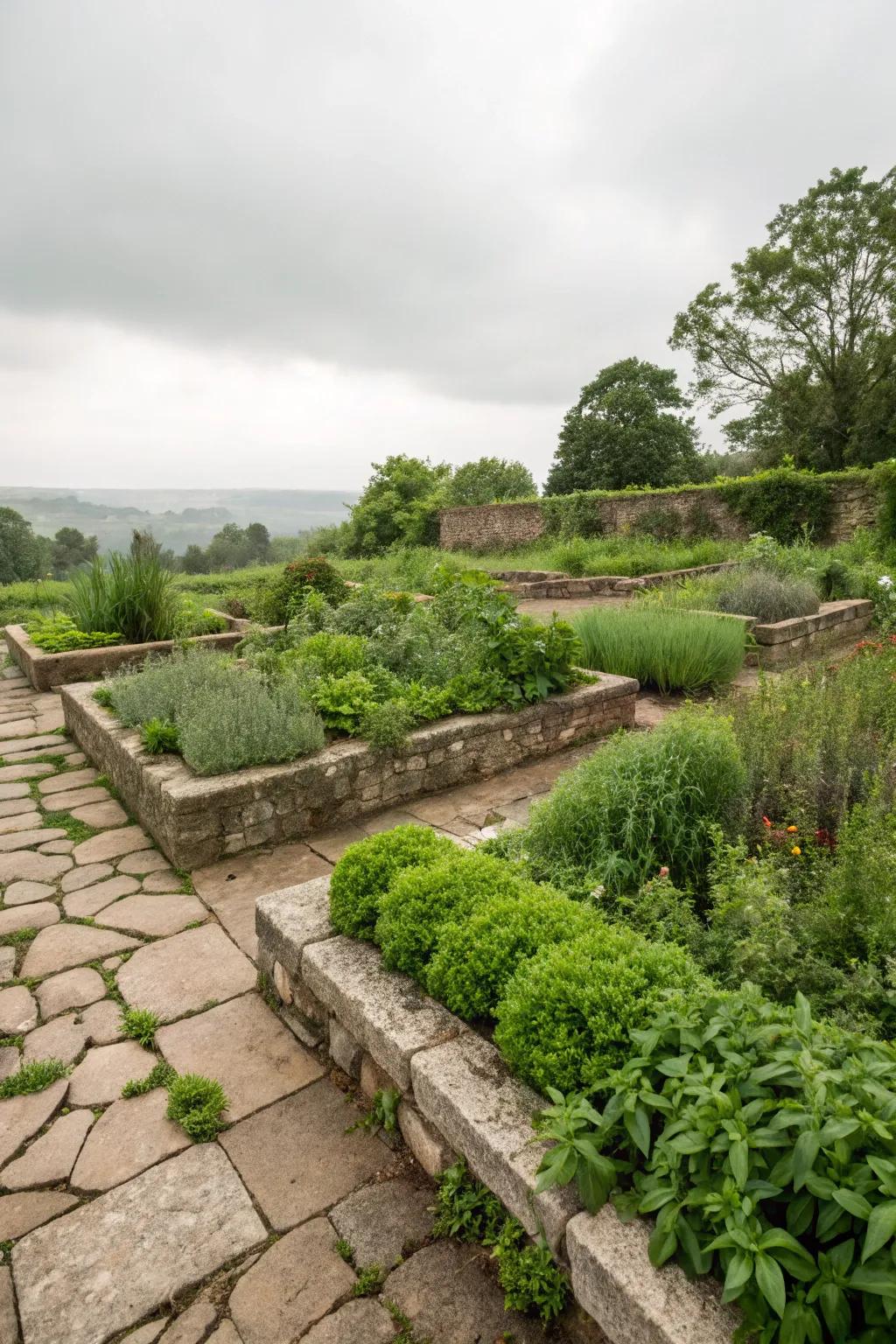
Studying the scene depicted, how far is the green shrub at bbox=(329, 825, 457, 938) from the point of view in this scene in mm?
2223

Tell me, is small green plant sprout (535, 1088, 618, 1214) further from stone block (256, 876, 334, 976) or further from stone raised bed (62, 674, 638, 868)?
stone raised bed (62, 674, 638, 868)

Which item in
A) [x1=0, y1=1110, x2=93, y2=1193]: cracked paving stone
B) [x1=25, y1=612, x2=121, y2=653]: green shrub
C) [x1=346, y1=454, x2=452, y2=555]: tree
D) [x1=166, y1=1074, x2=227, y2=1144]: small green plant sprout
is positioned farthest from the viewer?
[x1=346, y1=454, x2=452, y2=555]: tree

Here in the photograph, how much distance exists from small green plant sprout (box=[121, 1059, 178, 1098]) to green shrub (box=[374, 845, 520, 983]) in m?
0.73

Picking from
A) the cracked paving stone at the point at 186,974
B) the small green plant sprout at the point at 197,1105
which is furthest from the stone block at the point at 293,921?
the small green plant sprout at the point at 197,1105

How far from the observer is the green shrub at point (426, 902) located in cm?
200

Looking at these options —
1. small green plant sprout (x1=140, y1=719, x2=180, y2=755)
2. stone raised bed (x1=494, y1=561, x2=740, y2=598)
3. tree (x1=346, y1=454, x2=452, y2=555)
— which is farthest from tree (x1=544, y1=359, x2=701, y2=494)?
small green plant sprout (x1=140, y1=719, x2=180, y2=755)

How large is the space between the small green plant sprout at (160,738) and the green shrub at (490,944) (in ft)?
7.98

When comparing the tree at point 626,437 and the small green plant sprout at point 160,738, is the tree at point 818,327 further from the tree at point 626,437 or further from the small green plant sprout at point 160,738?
the small green plant sprout at point 160,738

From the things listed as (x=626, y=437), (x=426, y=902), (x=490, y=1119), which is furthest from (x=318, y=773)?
(x=626, y=437)

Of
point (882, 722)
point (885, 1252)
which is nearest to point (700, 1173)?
point (885, 1252)

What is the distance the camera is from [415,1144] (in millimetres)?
1762

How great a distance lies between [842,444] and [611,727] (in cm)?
2157

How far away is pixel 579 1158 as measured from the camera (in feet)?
4.12

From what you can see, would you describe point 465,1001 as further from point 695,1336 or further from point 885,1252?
point 885,1252
